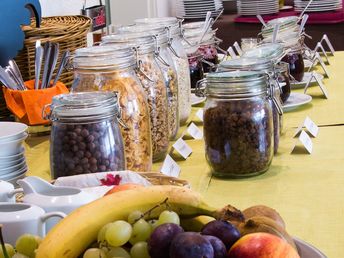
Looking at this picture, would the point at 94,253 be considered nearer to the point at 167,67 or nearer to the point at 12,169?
the point at 12,169

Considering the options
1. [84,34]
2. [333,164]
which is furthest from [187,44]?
[333,164]

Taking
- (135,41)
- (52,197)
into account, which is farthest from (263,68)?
(52,197)

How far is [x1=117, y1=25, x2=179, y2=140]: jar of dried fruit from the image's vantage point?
1.39m

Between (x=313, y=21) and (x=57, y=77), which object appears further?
(x=313, y=21)

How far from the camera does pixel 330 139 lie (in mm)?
1443

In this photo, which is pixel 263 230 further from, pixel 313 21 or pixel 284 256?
pixel 313 21

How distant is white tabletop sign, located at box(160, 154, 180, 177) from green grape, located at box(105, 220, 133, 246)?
2.08 ft

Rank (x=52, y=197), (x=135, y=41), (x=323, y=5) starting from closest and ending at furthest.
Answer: (x=52, y=197), (x=135, y=41), (x=323, y=5)

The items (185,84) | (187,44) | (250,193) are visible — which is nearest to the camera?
(250,193)

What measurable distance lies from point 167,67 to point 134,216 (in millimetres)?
A: 848

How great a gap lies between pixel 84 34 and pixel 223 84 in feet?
2.42

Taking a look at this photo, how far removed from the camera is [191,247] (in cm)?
50

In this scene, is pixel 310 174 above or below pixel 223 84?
below

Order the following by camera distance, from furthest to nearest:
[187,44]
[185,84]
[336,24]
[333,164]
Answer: [336,24]
[187,44]
[185,84]
[333,164]
